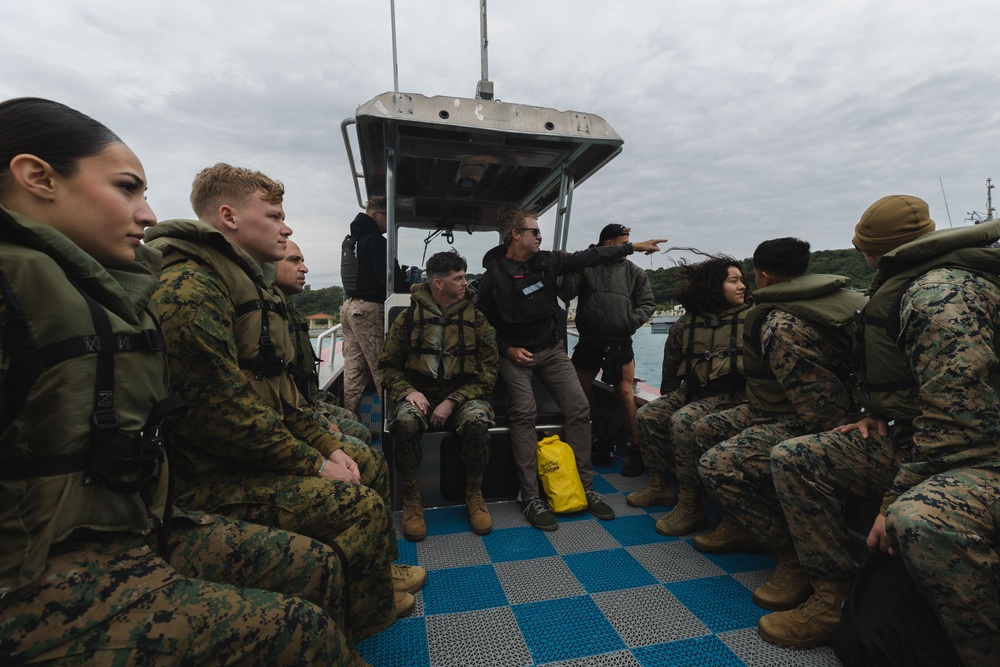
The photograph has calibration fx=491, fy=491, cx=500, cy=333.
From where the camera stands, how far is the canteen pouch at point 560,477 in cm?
301

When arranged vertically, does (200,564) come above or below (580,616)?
above

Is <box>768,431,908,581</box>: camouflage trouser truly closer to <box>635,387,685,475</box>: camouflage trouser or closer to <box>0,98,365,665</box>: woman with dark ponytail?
<box>635,387,685,475</box>: camouflage trouser

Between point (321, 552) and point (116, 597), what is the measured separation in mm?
484

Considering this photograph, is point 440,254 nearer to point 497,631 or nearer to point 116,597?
point 497,631

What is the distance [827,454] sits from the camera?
195cm

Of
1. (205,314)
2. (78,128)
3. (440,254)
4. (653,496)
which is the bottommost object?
(653,496)

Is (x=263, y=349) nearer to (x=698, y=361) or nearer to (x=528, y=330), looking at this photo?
(x=528, y=330)

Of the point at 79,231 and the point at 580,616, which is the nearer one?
the point at 79,231

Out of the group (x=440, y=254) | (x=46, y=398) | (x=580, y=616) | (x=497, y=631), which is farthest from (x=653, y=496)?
(x=46, y=398)

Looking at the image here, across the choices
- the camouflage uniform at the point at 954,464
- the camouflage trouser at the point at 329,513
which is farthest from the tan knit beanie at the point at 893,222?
the camouflage trouser at the point at 329,513

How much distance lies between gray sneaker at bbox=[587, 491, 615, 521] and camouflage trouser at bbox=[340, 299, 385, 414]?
6.73 feet

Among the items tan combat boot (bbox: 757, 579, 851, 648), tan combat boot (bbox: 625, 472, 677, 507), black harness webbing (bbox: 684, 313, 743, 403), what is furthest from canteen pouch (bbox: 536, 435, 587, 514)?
tan combat boot (bbox: 757, 579, 851, 648)

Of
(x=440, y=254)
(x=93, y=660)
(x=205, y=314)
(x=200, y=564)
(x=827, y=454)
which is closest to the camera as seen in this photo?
(x=93, y=660)

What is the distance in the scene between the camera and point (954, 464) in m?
1.53
